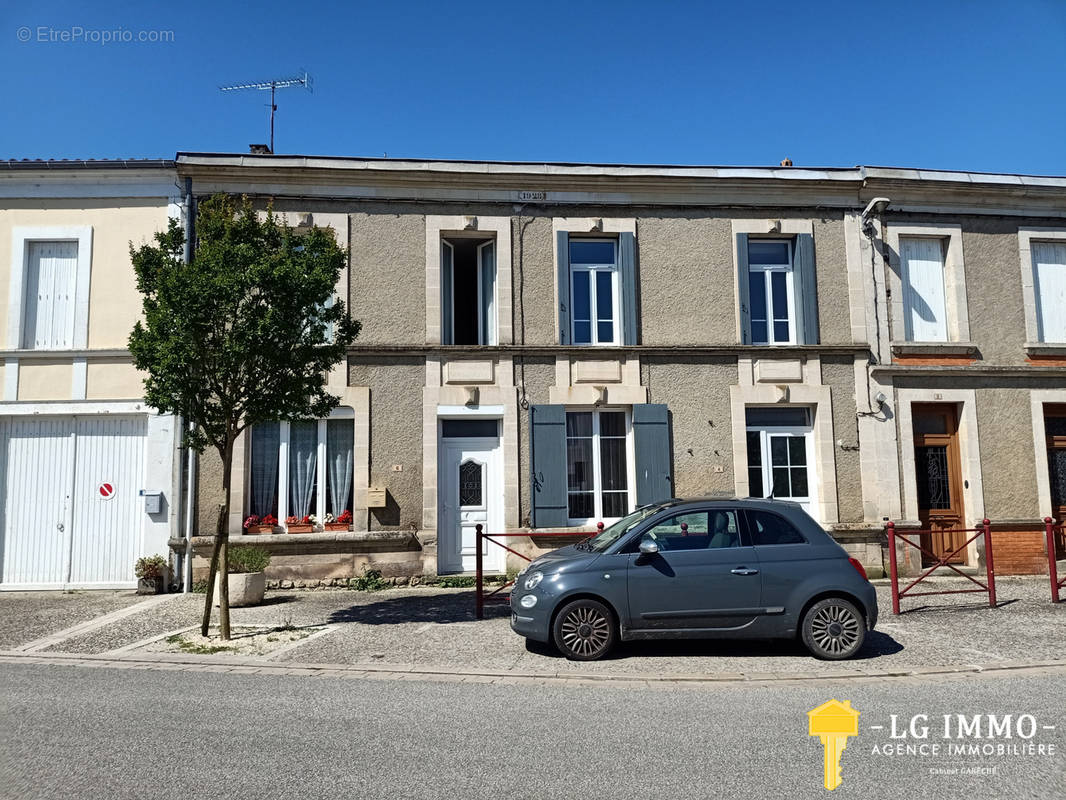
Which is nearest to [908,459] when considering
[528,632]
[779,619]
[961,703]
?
[779,619]

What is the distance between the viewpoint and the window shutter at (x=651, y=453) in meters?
11.9

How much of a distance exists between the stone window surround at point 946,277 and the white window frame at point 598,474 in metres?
4.92

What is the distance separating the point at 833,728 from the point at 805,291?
29.8ft

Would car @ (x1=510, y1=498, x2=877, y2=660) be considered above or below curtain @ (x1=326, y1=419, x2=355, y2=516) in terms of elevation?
below

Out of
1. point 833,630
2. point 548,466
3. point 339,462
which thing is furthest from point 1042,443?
point 339,462

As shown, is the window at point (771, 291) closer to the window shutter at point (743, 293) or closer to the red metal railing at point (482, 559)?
the window shutter at point (743, 293)

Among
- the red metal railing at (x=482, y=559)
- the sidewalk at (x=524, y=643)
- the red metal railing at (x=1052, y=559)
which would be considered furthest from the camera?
the red metal railing at (x=1052, y=559)

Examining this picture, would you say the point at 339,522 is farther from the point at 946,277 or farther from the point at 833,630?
the point at 946,277

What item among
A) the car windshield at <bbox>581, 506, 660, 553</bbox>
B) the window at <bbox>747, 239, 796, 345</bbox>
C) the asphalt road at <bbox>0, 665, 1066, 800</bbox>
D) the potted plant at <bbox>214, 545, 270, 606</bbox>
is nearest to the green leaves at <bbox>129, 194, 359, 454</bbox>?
the potted plant at <bbox>214, 545, 270, 606</bbox>

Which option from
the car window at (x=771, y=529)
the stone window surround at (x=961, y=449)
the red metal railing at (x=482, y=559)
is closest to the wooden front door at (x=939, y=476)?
the stone window surround at (x=961, y=449)

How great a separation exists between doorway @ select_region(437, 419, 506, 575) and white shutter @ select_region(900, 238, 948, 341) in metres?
7.50

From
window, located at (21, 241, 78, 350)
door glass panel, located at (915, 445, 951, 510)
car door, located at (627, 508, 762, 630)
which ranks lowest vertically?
car door, located at (627, 508, 762, 630)

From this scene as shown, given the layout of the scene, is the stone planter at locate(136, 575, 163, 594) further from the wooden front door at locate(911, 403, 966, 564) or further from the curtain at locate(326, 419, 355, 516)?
the wooden front door at locate(911, 403, 966, 564)

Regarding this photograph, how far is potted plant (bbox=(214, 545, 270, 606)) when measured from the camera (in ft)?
32.7
